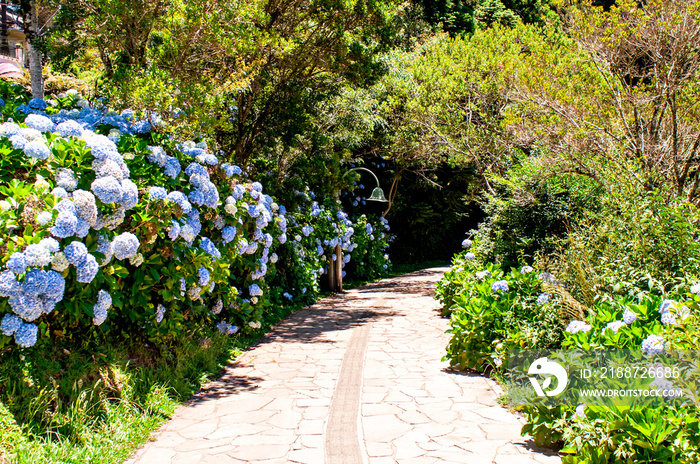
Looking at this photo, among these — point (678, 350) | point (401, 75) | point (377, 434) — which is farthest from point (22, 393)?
point (401, 75)

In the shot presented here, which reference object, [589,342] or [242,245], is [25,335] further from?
[589,342]

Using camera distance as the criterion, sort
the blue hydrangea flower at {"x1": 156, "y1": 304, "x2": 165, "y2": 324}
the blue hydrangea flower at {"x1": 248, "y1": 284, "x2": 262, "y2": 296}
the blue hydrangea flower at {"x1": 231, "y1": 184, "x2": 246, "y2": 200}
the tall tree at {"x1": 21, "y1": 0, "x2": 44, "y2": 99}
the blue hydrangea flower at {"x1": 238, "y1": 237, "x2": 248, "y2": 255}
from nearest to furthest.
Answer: the blue hydrangea flower at {"x1": 156, "y1": 304, "x2": 165, "y2": 324} → the tall tree at {"x1": 21, "y1": 0, "x2": 44, "y2": 99} → the blue hydrangea flower at {"x1": 231, "y1": 184, "x2": 246, "y2": 200} → the blue hydrangea flower at {"x1": 238, "y1": 237, "x2": 248, "y2": 255} → the blue hydrangea flower at {"x1": 248, "y1": 284, "x2": 262, "y2": 296}

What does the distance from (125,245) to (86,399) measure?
4.00 ft

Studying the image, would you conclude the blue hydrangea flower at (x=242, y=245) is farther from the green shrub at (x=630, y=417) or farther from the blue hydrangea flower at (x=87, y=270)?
the green shrub at (x=630, y=417)

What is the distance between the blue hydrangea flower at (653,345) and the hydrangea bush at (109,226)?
151 inches

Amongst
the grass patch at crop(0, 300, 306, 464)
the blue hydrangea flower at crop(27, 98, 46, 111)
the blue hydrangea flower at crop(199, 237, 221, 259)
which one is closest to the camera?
the grass patch at crop(0, 300, 306, 464)

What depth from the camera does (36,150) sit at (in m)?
4.04

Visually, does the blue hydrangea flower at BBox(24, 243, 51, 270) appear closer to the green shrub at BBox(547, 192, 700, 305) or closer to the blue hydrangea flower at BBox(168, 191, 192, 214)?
the blue hydrangea flower at BBox(168, 191, 192, 214)

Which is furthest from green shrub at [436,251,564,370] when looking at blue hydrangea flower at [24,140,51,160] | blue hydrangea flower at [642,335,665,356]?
blue hydrangea flower at [24,140,51,160]

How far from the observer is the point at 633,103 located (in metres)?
6.55

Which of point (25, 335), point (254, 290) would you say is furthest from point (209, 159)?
point (25, 335)

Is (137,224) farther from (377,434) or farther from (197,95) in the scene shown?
(377,434)

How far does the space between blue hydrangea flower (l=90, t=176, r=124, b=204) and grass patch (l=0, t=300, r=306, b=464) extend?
130cm

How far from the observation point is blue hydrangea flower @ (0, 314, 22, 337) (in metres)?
3.54
